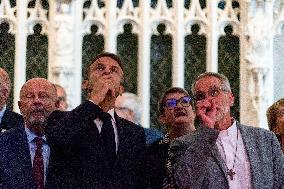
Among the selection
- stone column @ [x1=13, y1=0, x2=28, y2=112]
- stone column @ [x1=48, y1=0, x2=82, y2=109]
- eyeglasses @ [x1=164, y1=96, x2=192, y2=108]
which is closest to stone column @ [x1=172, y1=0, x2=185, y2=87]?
stone column @ [x1=48, y1=0, x2=82, y2=109]

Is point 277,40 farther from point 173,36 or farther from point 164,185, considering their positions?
point 164,185

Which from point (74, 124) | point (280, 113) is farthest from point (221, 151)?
point (280, 113)

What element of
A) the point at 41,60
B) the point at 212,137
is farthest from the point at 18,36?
the point at 212,137

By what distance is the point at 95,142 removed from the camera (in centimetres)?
356

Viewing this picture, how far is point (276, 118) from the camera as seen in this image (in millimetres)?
4539

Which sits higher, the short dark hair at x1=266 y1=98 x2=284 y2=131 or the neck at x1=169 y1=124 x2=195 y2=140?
the short dark hair at x1=266 y1=98 x2=284 y2=131

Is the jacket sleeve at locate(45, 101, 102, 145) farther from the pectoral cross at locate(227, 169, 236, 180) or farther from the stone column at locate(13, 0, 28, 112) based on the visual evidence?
the stone column at locate(13, 0, 28, 112)

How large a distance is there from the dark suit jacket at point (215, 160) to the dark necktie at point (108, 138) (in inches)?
13.6

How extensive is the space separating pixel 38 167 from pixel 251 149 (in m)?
1.16

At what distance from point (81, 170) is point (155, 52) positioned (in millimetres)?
4424

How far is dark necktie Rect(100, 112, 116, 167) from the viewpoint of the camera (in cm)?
359

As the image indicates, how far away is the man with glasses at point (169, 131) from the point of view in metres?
3.83

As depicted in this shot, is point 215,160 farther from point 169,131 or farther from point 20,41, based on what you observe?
point 20,41

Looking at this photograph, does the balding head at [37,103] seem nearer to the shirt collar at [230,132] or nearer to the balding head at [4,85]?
the balding head at [4,85]
